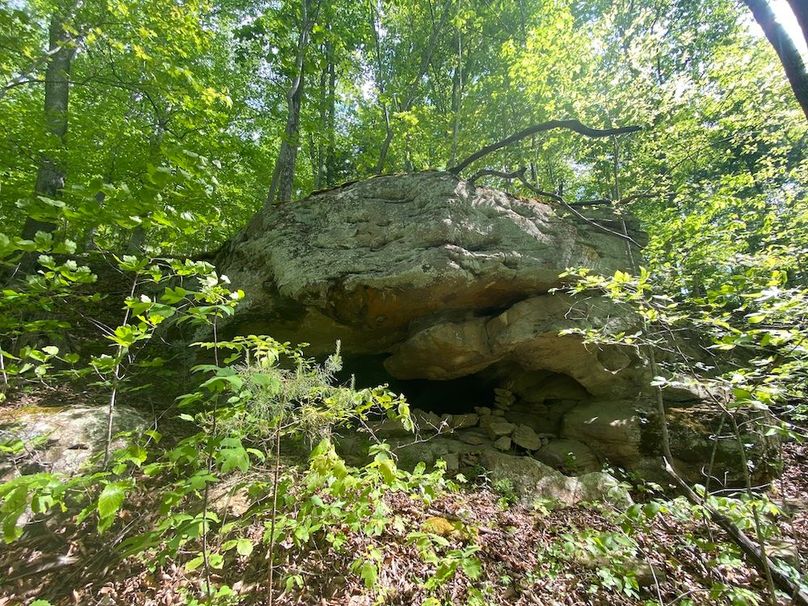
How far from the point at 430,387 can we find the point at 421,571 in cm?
437

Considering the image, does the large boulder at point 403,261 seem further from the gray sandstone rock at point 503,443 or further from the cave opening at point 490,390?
the gray sandstone rock at point 503,443

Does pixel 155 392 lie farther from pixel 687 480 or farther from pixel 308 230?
pixel 687 480

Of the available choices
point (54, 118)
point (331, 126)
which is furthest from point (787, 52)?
point (331, 126)

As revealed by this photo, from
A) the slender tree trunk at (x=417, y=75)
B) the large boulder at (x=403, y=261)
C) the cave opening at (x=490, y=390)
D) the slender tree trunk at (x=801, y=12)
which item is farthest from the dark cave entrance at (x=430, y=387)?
the slender tree trunk at (x=801, y=12)

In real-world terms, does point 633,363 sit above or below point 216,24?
below

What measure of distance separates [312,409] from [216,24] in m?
13.0

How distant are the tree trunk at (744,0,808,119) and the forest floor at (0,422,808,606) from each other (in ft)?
9.66

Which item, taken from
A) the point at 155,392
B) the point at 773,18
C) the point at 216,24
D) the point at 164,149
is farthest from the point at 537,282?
the point at 216,24

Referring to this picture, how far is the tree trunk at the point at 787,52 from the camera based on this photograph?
2.73 metres

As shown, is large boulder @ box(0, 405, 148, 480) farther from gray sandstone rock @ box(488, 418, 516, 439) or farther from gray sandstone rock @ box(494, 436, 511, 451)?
gray sandstone rock @ box(488, 418, 516, 439)

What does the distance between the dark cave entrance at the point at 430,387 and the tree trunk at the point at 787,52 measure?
212 inches

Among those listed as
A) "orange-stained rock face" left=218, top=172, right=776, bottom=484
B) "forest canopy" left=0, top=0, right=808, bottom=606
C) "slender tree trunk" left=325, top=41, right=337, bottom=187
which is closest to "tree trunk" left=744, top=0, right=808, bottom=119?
"forest canopy" left=0, top=0, right=808, bottom=606

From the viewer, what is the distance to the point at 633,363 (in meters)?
5.90

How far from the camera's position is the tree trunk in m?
2.73
